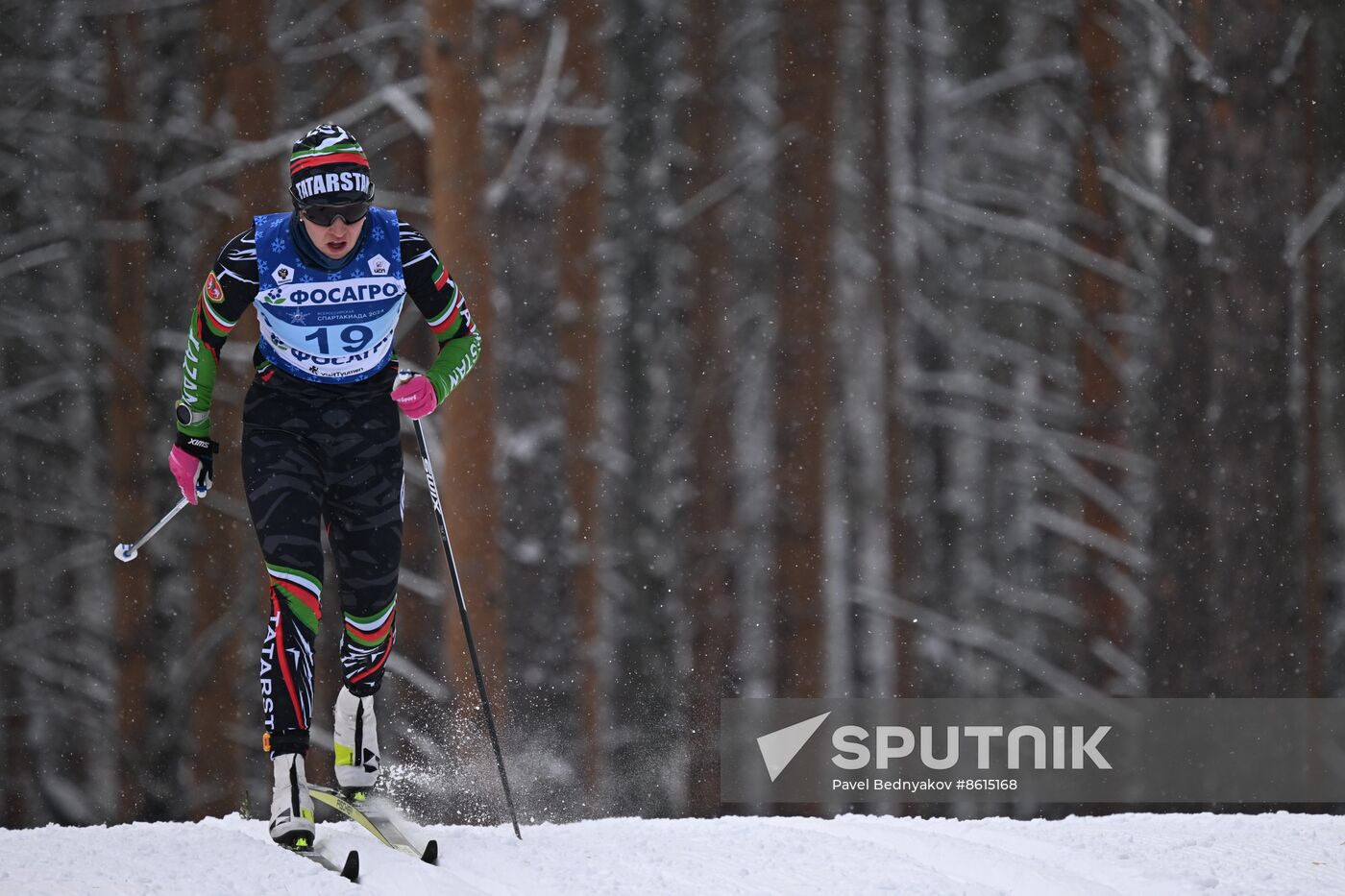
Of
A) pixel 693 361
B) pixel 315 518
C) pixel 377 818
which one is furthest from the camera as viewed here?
pixel 693 361

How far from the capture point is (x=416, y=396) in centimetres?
329

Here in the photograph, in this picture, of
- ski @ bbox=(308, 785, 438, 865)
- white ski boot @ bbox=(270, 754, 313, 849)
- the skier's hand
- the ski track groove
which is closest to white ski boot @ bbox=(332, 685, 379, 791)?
ski @ bbox=(308, 785, 438, 865)

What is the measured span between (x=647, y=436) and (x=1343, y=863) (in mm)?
2284

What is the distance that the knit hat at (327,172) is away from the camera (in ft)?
10.2

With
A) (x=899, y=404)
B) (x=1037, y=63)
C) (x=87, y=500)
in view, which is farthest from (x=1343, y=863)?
(x=87, y=500)

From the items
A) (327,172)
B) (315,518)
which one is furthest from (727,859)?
(327,172)

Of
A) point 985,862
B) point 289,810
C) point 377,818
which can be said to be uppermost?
point 289,810

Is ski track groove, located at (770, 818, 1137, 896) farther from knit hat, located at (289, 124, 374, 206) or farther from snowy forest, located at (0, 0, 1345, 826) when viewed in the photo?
knit hat, located at (289, 124, 374, 206)

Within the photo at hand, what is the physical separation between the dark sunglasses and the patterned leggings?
417 mm

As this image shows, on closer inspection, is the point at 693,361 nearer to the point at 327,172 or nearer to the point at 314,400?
the point at 314,400

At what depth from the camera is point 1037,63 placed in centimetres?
417

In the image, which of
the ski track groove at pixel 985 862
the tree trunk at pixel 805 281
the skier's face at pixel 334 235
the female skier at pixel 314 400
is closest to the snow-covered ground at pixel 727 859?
the ski track groove at pixel 985 862

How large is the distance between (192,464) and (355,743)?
0.90 m

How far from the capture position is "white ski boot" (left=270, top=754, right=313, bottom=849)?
10.3 feet
